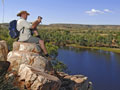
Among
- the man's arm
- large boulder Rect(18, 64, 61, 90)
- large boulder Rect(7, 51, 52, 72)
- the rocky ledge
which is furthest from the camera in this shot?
the man's arm

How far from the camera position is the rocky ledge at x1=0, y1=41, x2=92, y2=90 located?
8.89 metres

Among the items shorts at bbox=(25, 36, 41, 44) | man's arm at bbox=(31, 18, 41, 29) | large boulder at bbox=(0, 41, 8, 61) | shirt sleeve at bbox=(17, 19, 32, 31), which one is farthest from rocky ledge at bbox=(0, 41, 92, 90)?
man's arm at bbox=(31, 18, 41, 29)

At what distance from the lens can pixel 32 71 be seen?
30.2ft

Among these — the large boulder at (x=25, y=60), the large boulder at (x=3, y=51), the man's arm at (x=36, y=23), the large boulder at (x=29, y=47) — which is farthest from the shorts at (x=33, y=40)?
the large boulder at (x=3, y=51)

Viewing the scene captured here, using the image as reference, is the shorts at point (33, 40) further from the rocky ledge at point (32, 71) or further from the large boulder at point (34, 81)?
the large boulder at point (34, 81)

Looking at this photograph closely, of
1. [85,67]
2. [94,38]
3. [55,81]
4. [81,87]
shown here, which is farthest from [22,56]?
[94,38]

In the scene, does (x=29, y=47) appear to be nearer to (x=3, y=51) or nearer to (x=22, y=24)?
(x=22, y=24)

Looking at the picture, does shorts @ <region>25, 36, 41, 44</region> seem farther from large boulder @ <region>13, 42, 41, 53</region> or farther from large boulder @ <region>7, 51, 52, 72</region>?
large boulder @ <region>7, 51, 52, 72</region>

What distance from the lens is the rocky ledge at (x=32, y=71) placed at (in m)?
8.89

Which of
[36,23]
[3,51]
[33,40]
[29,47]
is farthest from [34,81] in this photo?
[3,51]

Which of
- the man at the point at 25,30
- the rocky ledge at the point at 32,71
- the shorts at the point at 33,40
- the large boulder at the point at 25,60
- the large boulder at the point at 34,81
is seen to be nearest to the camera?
the large boulder at the point at 34,81

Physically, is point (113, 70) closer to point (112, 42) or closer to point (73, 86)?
point (73, 86)

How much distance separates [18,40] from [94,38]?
397 feet

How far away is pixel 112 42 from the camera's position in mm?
131375
